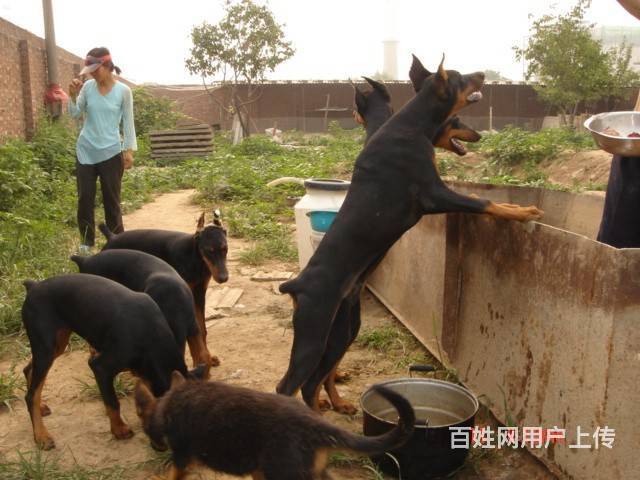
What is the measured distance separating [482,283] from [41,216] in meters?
6.67

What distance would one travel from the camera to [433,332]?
4.54 m

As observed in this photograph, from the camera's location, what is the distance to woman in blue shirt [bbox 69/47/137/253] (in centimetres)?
652

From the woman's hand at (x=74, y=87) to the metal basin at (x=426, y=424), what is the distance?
4.88 meters

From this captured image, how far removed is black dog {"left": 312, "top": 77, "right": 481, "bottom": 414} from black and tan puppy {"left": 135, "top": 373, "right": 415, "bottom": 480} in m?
0.80

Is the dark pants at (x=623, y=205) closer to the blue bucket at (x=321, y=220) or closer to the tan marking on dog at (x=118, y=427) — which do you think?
the blue bucket at (x=321, y=220)

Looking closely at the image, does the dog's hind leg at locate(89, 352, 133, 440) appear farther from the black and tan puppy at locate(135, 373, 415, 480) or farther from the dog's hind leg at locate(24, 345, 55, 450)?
the black and tan puppy at locate(135, 373, 415, 480)

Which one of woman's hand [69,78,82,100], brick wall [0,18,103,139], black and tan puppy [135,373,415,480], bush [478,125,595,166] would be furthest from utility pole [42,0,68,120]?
black and tan puppy [135,373,415,480]

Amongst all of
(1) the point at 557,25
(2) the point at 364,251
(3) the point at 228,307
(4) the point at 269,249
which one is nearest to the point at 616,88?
(1) the point at 557,25

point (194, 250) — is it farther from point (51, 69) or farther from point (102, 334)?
point (51, 69)

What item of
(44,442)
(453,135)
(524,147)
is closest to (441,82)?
(453,135)

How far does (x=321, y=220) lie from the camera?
17.4 feet

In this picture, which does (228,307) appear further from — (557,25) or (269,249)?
(557,25)

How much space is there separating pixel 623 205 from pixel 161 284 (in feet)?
8.95

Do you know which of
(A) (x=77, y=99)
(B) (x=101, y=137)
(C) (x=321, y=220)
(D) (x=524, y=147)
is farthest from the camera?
(D) (x=524, y=147)
